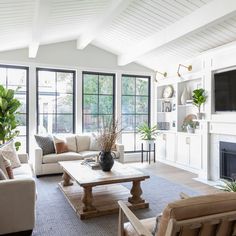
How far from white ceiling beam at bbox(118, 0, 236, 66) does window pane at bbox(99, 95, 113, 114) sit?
156cm

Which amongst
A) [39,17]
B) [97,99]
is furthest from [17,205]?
[97,99]

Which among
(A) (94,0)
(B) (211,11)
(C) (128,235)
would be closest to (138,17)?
(A) (94,0)

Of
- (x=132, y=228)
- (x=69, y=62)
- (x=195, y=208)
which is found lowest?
(x=132, y=228)

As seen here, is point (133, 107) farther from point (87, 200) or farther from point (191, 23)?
point (87, 200)

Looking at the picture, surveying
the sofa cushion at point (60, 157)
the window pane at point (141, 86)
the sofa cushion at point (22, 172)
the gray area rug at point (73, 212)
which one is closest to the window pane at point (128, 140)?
the window pane at point (141, 86)

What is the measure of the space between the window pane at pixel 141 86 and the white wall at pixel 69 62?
0.71 feet

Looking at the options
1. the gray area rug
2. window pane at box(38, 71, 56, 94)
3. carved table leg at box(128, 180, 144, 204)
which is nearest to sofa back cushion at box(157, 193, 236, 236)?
the gray area rug

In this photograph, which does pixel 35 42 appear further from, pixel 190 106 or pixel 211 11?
pixel 190 106

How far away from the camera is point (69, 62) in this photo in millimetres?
5910

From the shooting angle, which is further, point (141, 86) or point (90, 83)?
point (141, 86)

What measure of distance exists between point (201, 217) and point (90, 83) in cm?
527

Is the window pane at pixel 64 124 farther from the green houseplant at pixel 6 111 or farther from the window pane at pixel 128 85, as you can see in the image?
the window pane at pixel 128 85

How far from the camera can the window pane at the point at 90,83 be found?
619 cm

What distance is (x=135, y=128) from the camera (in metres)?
6.76
